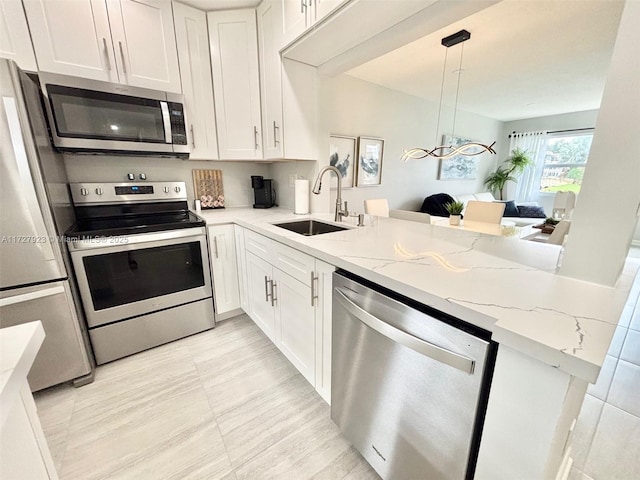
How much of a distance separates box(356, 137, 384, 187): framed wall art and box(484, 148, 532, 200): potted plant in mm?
3879

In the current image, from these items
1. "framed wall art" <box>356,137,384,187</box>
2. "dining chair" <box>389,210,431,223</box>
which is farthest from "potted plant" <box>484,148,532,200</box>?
"dining chair" <box>389,210,431,223</box>

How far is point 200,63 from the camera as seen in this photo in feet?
6.77

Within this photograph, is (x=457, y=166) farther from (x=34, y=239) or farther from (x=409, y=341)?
(x=34, y=239)

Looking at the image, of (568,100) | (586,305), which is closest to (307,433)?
(586,305)

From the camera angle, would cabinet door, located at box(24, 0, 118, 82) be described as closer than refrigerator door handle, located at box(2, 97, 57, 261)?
No

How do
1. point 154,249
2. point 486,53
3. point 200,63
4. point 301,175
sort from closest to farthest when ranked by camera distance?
1. point 154,249
2. point 200,63
3. point 301,175
4. point 486,53

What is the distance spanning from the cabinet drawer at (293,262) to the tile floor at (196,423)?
75 cm

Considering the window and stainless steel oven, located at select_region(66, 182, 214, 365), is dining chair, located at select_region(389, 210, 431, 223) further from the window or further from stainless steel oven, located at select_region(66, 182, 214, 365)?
the window

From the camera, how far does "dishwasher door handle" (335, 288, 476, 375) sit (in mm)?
700

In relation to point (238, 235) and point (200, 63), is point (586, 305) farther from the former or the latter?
point (200, 63)

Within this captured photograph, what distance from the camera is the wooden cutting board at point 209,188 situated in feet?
8.08

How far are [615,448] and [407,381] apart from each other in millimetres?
1267

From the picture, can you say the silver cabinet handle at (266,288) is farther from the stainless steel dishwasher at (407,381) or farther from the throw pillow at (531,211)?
the throw pillow at (531,211)

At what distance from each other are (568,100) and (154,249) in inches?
254
